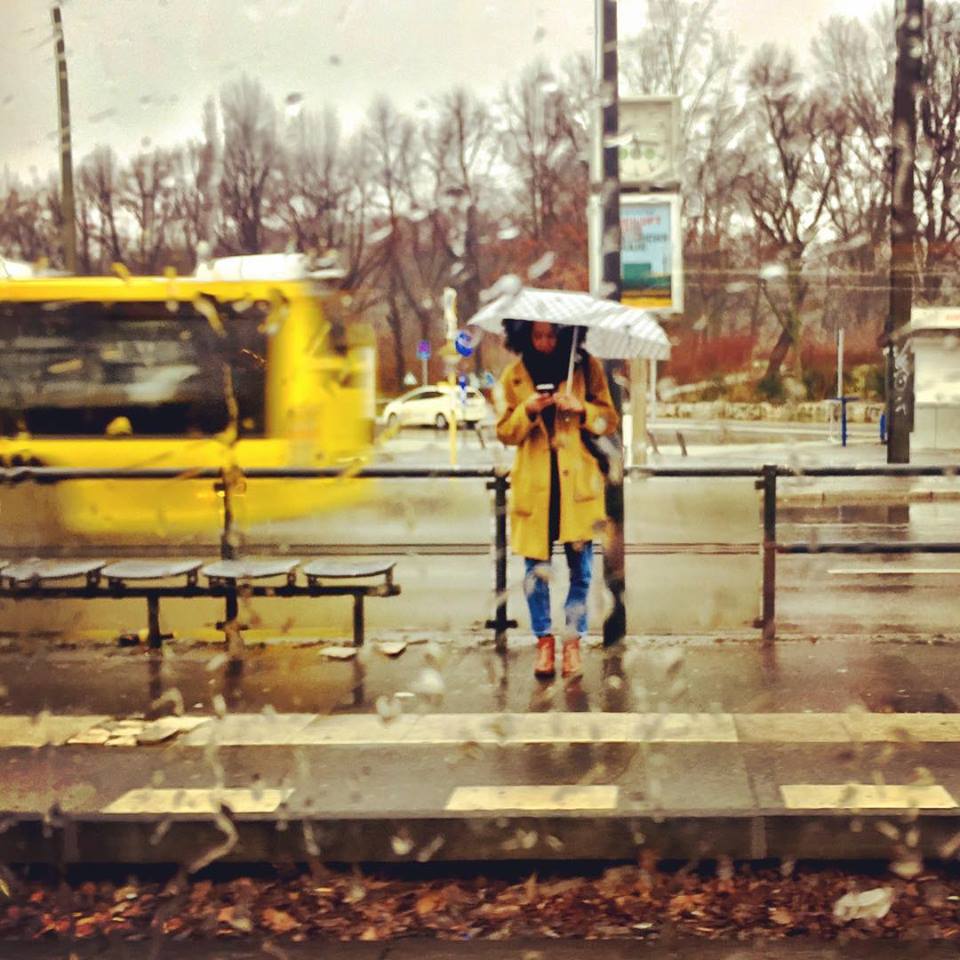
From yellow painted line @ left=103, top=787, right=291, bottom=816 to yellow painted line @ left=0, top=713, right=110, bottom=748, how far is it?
82 cm

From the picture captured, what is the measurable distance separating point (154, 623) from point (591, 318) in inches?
113

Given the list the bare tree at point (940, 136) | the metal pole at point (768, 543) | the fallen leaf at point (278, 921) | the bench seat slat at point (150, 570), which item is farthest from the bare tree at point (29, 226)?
the fallen leaf at point (278, 921)

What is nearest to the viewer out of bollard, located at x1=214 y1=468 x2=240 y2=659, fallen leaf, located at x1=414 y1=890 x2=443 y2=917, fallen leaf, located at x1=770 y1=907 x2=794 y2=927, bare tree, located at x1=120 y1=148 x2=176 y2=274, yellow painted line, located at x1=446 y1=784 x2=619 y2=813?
fallen leaf, located at x1=770 y1=907 x2=794 y2=927

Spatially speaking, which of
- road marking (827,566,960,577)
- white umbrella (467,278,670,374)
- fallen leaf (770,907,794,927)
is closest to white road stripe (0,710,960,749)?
fallen leaf (770,907,794,927)

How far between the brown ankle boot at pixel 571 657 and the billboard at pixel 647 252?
82.6 inches

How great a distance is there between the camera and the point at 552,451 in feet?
17.4

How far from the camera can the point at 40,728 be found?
4695mm

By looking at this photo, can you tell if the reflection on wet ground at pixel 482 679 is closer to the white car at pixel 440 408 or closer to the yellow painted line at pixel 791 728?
the yellow painted line at pixel 791 728

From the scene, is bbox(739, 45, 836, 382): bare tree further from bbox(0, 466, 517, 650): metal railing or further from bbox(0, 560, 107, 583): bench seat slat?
bbox(0, 560, 107, 583): bench seat slat

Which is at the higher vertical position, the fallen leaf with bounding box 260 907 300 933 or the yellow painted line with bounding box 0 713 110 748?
the yellow painted line with bounding box 0 713 110 748

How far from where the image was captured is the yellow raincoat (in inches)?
207

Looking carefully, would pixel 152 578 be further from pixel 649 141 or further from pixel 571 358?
pixel 649 141

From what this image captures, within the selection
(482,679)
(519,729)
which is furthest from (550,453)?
(519,729)

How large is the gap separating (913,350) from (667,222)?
16235 millimetres
